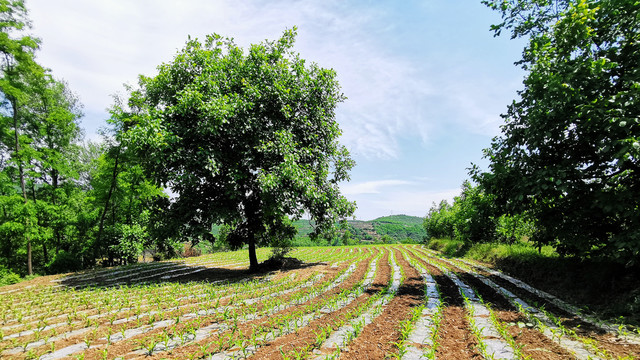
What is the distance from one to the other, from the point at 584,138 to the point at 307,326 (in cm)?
948

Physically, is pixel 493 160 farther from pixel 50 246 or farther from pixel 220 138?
pixel 50 246

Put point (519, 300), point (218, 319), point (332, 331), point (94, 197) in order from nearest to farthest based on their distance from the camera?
point (332, 331) < point (218, 319) < point (519, 300) < point (94, 197)

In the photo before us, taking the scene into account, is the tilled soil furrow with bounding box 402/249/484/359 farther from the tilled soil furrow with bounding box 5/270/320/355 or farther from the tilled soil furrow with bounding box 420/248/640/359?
the tilled soil furrow with bounding box 5/270/320/355

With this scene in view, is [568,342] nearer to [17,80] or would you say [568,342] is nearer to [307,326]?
[307,326]

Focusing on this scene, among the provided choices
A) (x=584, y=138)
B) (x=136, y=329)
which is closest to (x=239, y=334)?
(x=136, y=329)

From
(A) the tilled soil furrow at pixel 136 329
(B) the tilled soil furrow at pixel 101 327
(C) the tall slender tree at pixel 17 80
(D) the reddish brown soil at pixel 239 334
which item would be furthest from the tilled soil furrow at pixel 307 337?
(C) the tall slender tree at pixel 17 80

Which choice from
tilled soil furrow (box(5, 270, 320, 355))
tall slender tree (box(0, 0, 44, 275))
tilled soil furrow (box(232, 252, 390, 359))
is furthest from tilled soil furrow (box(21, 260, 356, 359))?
tall slender tree (box(0, 0, 44, 275))

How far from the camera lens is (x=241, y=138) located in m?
12.1

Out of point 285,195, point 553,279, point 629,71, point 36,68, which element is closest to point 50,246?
point 36,68

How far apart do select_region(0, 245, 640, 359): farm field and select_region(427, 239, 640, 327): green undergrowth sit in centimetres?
72

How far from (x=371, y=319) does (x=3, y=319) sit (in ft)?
29.6

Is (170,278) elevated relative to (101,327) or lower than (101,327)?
lower

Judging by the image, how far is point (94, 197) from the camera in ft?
69.0

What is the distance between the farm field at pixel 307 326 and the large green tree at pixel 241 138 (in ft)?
13.8
